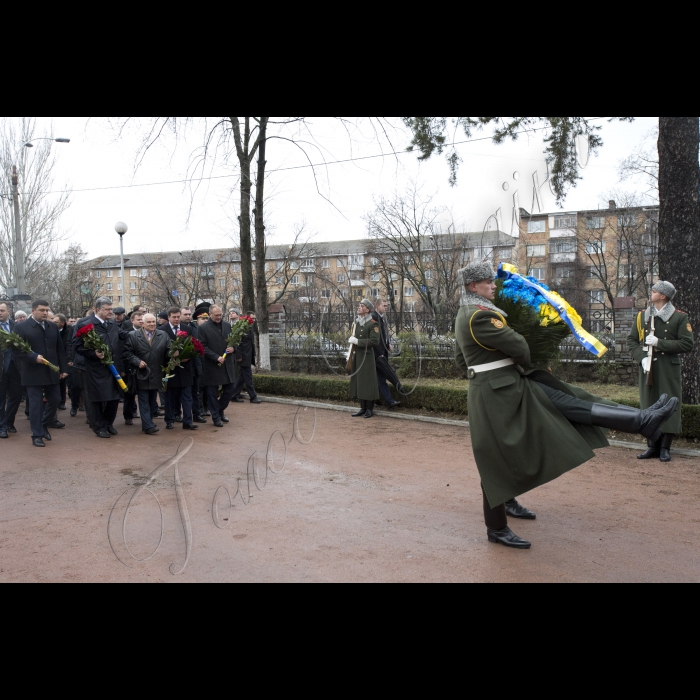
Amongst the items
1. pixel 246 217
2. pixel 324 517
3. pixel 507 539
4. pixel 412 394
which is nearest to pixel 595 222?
pixel 246 217

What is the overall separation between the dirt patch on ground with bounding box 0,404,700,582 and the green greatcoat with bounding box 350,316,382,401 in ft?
8.53

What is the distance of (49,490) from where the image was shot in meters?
7.05

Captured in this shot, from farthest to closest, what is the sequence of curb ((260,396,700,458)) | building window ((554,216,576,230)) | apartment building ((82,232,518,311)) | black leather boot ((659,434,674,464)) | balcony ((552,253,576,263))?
apartment building ((82,232,518,311)) → balcony ((552,253,576,263)) → building window ((554,216,576,230)) → curb ((260,396,700,458)) → black leather boot ((659,434,674,464))

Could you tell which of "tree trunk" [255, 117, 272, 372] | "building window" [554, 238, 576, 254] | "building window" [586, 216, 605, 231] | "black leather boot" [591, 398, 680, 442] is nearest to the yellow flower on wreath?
"black leather boot" [591, 398, 680, 442]

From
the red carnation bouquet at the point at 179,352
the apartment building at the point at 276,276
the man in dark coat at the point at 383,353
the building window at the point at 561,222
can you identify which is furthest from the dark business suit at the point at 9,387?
the apartment building at the point at 276,276

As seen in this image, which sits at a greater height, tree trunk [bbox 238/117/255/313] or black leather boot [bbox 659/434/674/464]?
tree trunk [bbox 238/117/255/313]

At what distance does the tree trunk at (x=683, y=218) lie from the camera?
9883 millimetres

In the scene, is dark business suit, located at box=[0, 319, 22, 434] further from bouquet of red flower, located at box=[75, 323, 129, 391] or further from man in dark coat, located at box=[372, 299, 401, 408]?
man in dark coat, located at box=[372, 299, 401, 408]

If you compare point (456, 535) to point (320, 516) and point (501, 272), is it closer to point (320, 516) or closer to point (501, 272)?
point (320, 516)

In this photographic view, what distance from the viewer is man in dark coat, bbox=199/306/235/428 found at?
11.4 meters

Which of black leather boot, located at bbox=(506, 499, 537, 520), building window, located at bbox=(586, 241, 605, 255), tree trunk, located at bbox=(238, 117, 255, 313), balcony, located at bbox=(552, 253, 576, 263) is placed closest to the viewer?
black leather boot, located at bbox=(506, 499, 537, 520)

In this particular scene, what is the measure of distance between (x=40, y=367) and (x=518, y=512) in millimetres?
7408

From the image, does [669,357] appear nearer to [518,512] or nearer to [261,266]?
[518,512]

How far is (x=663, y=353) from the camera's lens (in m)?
8.42
